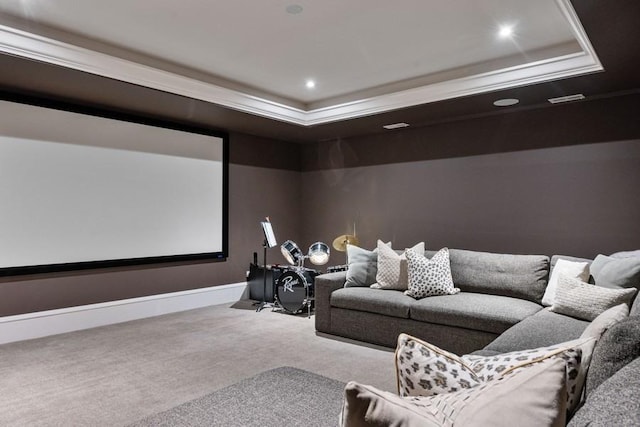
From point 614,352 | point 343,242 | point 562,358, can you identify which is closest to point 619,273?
point 614,352

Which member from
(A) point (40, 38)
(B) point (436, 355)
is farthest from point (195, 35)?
(B) point (436, 355)

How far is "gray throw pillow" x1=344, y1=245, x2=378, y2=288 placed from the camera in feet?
14.6

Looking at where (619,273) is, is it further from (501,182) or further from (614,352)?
(614,352)

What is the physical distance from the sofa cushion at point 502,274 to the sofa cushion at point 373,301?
622 mm

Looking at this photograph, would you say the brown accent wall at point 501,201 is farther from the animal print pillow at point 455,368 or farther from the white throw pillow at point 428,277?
the animal print pillow at point 455,368

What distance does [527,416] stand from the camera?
79cm

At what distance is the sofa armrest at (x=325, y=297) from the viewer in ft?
14.2

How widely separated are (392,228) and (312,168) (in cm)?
175

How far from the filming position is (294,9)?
319 centimetres

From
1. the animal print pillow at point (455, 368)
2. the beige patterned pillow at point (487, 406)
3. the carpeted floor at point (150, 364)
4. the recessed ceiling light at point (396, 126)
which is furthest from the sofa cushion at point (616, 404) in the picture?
the recessed ceiling light at point (396, 126)

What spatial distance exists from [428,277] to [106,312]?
3.48 metres

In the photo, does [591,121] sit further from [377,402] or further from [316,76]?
[377,402]

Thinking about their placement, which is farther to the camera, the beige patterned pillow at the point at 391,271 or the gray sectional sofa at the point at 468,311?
the beige patterned pillow at the point at 391,271

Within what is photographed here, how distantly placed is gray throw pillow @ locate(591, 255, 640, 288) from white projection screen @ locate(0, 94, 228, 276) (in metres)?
4.42
